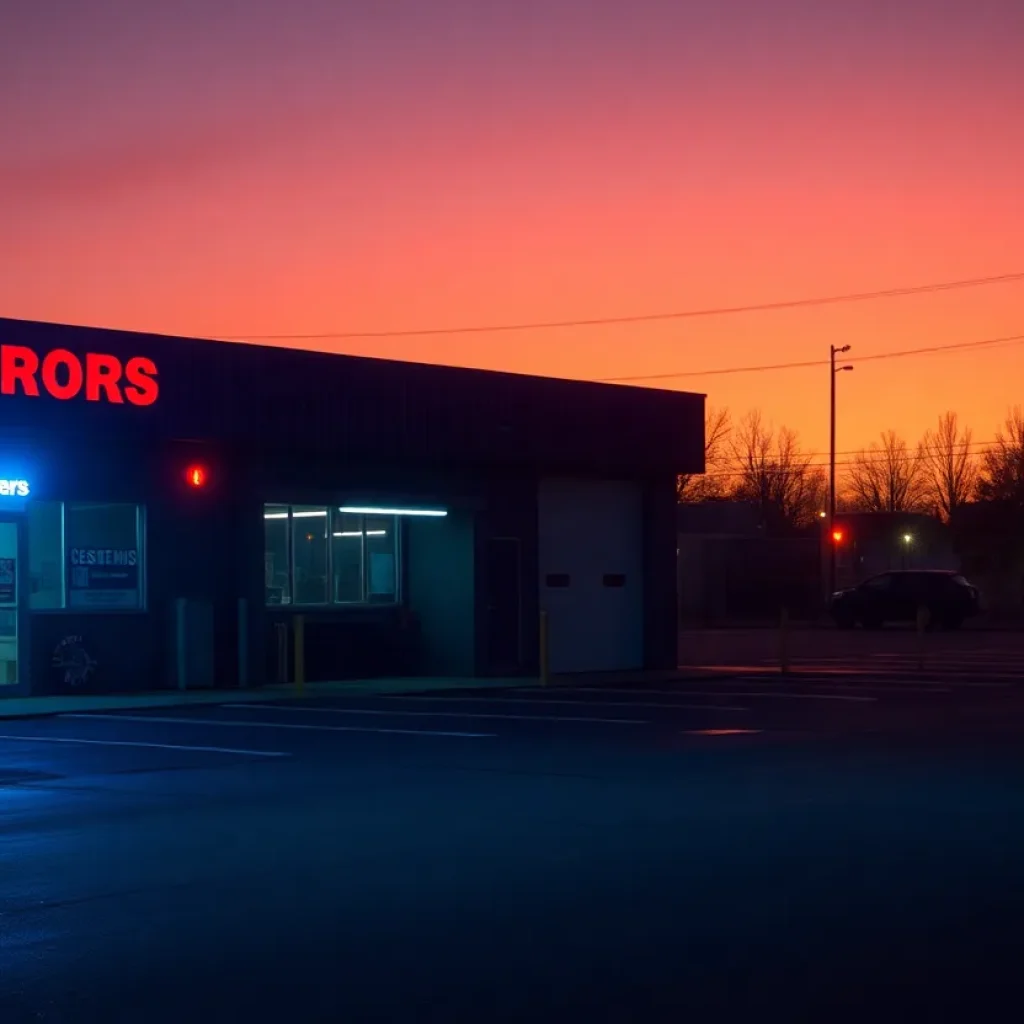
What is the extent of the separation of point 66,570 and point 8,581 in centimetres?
100

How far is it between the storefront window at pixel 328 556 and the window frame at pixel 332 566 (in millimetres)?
17

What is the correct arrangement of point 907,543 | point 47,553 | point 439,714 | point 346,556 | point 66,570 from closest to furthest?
1. point 439,714
2. point 66,570
3. point 47,553
4. point 346,556
5. point 907,543

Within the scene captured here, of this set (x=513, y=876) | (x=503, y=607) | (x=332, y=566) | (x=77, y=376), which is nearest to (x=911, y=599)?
(x=503, y=607)

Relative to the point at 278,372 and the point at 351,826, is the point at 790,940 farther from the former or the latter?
the point at 278,372

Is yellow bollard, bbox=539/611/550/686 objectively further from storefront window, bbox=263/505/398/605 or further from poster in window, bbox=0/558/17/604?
poster in window, bbox=0/558/17/604

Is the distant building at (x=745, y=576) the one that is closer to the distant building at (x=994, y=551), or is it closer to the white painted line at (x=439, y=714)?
the distant building at (x=994, y=551)

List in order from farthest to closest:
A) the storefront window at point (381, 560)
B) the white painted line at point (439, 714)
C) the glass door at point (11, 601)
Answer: the storefront window at point (381, 560), the glass door at point (11, 601), the white painted line at point (439, 714)

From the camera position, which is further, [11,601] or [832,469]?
[832,469]

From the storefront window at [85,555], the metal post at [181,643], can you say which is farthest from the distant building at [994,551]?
the storefront window at [85,555]

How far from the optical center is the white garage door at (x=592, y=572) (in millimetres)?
32969

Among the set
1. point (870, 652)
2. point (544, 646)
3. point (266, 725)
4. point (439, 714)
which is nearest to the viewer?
point (266, 725)

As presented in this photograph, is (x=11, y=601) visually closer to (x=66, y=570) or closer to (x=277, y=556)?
(x=66, y=570)

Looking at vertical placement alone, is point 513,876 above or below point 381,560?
below

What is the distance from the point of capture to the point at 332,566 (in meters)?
30.8
